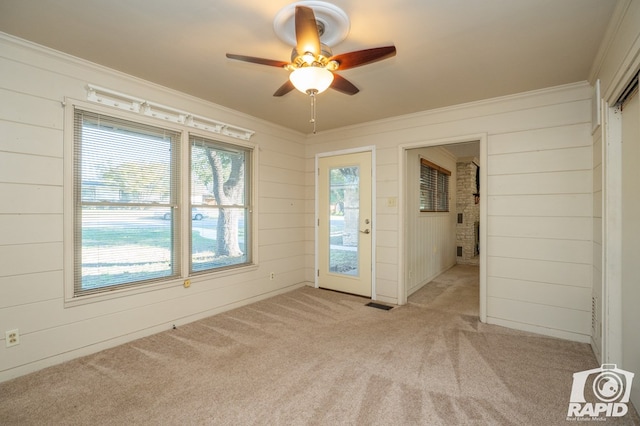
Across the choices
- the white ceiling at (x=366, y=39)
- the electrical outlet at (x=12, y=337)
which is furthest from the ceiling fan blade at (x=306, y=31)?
the electrical outlet at (x=12, y=337)

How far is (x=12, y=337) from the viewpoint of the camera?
7.26ft

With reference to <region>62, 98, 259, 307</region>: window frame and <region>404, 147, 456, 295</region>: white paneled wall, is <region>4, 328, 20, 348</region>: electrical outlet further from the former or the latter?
<region>404, 147, 456, 295</region>: white paneled wall

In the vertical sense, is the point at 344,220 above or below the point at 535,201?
below

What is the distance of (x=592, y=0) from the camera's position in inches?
70.3

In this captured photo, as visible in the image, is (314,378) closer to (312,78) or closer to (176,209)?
(312,78)

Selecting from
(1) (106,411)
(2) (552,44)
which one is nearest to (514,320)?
(2) (552,44)

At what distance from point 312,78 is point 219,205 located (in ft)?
7.54

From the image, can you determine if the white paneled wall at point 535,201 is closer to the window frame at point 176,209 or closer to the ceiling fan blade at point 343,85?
the ceiling fan blade at point 343,85

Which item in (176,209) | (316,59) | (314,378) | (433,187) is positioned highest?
(316,59)

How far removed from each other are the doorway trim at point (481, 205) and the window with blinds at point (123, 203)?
272cm

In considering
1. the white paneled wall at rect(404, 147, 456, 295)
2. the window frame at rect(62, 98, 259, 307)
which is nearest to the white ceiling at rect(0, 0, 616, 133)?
the window frame at rect(62, 98, 259, 307)

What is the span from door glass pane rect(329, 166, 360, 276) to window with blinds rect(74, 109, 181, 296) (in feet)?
7.26

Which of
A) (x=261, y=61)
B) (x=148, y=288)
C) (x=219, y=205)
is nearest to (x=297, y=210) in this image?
(x=219, y=205)

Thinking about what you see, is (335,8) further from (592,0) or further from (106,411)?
(106,411)
